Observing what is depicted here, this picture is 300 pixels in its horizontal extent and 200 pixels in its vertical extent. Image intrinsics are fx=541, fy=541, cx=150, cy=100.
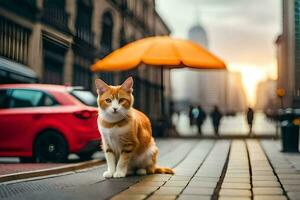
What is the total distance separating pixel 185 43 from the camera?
1329cm

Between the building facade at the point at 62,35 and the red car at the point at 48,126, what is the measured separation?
700 centimetres

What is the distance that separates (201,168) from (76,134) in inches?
102

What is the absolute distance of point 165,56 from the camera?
42.6 feet

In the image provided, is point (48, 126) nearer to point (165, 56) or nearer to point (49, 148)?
point (49, 148)

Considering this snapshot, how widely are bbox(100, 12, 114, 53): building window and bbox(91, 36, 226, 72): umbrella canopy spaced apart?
14.6 meters

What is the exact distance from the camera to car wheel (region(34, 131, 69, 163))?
34.3 ft

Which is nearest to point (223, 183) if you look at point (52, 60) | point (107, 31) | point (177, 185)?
point (177, 185)

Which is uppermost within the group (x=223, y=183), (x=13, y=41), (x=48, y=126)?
(x=13, y=41)

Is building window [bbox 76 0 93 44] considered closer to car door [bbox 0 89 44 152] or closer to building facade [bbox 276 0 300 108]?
building facade [bbox 276 0 300 108]

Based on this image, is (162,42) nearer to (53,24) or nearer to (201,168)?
(201,168)

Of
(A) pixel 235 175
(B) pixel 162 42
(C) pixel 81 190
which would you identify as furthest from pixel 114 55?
(C) pixel 81 190

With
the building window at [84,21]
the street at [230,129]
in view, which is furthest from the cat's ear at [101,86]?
the street at [230,129]

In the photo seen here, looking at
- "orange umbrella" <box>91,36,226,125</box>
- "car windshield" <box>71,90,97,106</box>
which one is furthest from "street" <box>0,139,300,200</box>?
"orange umbrella" <box>91,36,226,125</box>

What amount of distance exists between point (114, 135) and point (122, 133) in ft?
0.39
